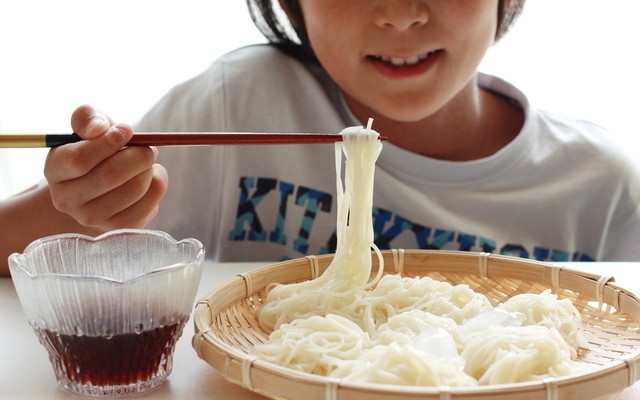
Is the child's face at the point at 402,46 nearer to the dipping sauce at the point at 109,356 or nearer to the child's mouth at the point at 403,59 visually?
the child's mouth at the point at 403,59

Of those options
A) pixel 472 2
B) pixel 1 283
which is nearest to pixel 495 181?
pixel 472 2

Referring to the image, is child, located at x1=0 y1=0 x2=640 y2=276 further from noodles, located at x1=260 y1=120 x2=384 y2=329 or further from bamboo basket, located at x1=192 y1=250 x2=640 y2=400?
bamboo basket, located at x1=192 y1=250 x2=640 y2=400

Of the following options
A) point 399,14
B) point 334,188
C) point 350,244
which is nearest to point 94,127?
point 350,244

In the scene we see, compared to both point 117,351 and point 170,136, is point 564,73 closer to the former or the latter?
point 170,136

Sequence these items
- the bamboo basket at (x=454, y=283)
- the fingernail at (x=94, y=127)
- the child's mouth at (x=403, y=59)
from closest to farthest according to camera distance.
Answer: the bamboo basket at (x=454, y=283) < the fingernail at (x=94, y=127) < the child's mouth at (x=403, y=59)

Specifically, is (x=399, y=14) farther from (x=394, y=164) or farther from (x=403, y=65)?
(x=394, y=164)

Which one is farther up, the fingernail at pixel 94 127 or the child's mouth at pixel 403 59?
the child's mouth at pixel 403 59

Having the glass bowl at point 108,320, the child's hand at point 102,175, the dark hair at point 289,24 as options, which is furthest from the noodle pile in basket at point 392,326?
the dark hair at point 289,24
